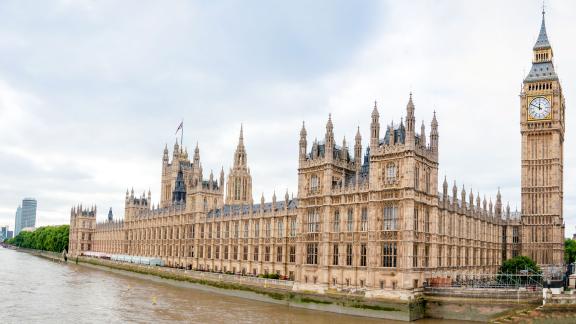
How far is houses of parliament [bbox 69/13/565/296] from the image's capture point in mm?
66375

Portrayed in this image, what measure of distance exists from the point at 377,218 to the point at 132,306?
34.0m

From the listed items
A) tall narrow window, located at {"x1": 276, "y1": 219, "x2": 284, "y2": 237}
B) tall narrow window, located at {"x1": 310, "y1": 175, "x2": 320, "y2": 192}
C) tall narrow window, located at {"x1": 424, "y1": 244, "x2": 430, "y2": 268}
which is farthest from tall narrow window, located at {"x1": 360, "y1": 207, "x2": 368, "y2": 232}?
tall narrow window, located at {"x1": 276, "y1": 219, "x2": 284, "y2": 237}

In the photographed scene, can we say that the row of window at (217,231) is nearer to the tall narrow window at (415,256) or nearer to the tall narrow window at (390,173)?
the tall narrow window at (390,173)

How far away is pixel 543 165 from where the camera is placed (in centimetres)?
10675

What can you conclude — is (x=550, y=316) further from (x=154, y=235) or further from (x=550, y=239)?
(x=154, y=235)

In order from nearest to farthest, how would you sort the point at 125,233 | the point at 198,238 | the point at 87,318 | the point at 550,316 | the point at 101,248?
1. the point at 550,316
2. the point at 87,318
3. the point at 198,238
4. the point at 125,233
5. the point at 101,248

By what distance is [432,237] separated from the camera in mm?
68812

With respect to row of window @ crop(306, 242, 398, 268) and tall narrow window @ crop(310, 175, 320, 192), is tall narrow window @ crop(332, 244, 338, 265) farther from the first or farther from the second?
tall narrow window @ crop(310, 175, 320, 192)

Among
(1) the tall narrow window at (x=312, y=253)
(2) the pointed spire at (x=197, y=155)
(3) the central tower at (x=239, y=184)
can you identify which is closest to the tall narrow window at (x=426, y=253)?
(1) the tall narrow window at (x=312, y=253)

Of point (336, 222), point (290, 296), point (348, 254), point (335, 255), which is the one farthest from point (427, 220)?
point (290, 296)

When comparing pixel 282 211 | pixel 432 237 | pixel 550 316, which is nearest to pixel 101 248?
pixel 282 211

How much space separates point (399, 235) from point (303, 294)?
1564cm

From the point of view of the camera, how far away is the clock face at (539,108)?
351ft

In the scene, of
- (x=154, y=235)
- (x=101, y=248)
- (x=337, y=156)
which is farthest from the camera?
Result: (x=101, y=248)
